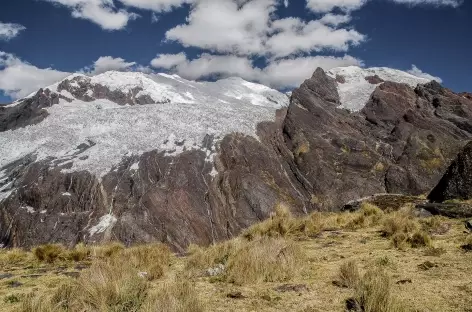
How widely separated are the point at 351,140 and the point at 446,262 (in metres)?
88.5

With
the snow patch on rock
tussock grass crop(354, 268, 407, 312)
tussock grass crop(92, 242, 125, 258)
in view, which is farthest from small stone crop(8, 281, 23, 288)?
the snow patch on rock

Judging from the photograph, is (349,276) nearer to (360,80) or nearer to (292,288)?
(292,288)

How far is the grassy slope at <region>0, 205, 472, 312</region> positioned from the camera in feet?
21.7

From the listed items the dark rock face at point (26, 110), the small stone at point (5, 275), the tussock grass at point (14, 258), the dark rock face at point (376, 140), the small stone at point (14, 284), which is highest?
the dark rock face at point (26, 110)

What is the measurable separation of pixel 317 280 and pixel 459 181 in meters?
14.7

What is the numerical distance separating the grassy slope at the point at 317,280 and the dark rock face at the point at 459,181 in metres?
7.10

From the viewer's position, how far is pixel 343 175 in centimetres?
8769

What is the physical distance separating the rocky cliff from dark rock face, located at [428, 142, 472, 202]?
5141 cm

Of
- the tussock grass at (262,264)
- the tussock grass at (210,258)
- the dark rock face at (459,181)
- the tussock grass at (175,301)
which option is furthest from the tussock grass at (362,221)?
the tussock grass at (175,301)

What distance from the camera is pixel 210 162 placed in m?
82.6

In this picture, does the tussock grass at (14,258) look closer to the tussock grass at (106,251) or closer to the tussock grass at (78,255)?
the tussock grass at (78,255)

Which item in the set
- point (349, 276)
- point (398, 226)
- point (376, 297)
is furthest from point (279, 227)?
point (376, 297)

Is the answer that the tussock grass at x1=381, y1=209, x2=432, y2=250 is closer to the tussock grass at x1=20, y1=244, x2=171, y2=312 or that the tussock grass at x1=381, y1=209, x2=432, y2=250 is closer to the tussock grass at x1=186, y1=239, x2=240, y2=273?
the tussock grass at x1=186, y1=239, x2=240, y2=273

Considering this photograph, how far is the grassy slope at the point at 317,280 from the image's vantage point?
21.7ft
